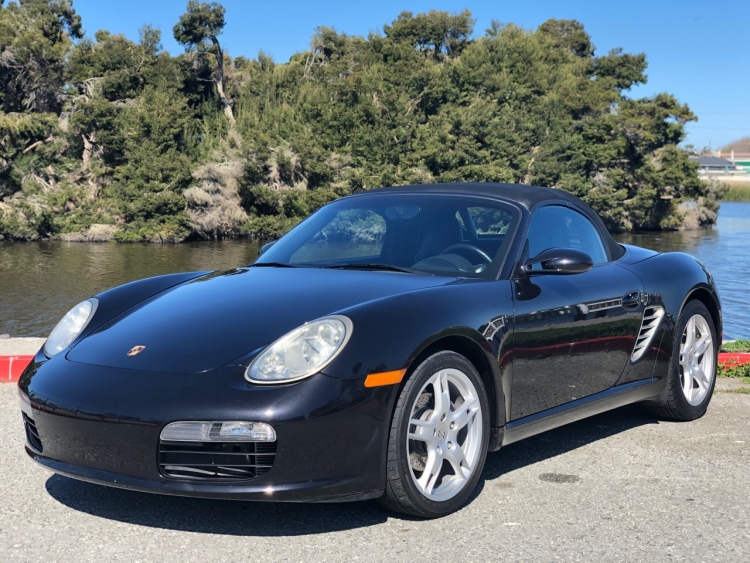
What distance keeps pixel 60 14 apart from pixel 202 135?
11.5 m

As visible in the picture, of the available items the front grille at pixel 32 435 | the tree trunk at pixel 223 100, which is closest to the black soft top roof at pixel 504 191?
the front grille at pixel 32 435

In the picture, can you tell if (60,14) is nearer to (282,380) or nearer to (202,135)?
(202,135)

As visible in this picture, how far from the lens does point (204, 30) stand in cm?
5112

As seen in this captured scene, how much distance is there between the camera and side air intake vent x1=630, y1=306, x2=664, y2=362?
4805mm

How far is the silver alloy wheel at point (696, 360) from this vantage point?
5.30 metres

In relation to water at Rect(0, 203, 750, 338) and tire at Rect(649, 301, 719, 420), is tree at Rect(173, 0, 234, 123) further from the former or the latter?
tire at Rect(649, 301, 719, 420)

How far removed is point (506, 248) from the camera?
14.1 feet

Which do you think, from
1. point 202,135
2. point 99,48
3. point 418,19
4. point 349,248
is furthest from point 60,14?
point 349,248

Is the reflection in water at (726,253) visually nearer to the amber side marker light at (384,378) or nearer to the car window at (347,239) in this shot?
the car window at (347,239)

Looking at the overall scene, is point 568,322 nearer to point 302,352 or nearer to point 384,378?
point 384,378

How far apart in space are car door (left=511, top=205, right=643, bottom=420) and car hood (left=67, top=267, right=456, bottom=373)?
477 mm

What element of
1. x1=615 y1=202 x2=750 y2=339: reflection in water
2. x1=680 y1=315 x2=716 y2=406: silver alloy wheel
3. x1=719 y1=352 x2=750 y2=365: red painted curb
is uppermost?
x1=680 y1=315 x2=716 y2=406: silver alloy wheel

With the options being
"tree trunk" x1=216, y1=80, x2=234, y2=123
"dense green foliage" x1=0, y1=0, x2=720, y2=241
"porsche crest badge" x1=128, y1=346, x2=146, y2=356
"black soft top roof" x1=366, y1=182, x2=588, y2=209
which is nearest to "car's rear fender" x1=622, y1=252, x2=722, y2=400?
"black soft top roof" x1=366, y1=182, x2=588, y2=209

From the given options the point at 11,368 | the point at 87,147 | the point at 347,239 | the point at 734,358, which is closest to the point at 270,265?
the point at 347,239
